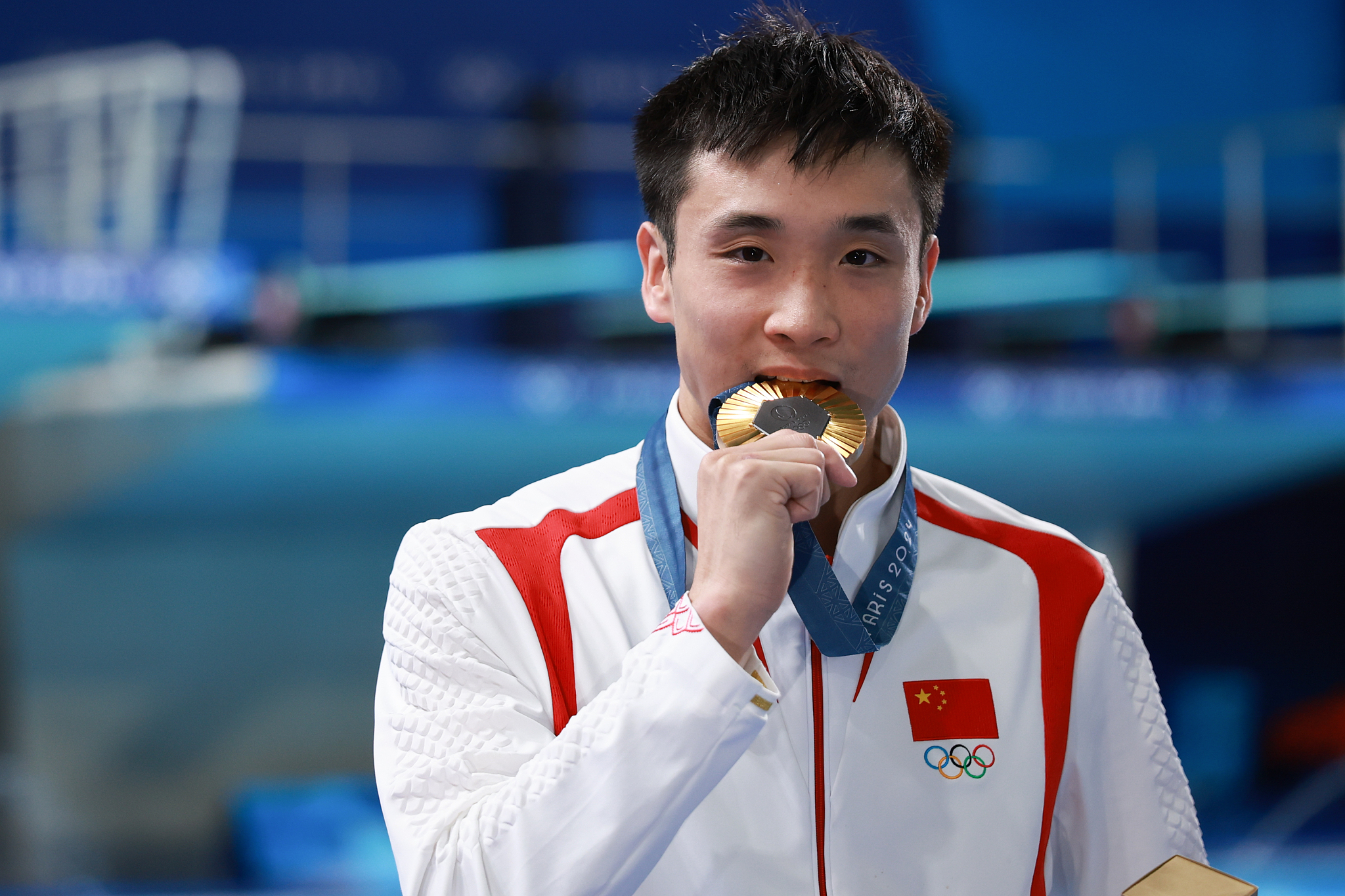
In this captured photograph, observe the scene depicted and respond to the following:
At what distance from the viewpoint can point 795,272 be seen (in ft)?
3.42

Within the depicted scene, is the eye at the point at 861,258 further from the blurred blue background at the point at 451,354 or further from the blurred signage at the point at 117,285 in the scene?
the blurred signage at the point at 117,285

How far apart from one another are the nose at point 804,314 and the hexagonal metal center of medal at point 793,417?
0.19 ft

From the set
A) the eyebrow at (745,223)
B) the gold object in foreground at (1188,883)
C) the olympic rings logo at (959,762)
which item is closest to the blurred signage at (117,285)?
the eyebrow at (745,223)

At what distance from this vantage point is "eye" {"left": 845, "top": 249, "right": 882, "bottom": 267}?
1.06 m

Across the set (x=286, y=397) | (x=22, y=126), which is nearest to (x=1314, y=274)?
(x=286, y=397)

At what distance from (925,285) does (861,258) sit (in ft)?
0.54

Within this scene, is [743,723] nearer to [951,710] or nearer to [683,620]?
[683,620]

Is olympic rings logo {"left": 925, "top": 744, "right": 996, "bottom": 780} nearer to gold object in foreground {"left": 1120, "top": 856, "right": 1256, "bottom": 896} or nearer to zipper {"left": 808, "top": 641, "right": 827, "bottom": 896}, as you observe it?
zipper {"left": 808, "top": 641, "right": 827, "bottom": 896}

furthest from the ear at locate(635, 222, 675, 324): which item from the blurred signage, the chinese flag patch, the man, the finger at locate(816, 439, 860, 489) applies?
the blurred signage

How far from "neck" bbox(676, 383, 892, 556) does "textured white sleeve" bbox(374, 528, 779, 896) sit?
1.01ft

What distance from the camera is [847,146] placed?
3.50 feet

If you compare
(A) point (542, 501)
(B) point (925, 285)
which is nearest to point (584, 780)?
(A) point (542, 501)

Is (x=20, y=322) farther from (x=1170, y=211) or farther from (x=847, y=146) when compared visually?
(x=1170, y=211)

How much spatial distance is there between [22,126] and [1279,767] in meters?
5.27
